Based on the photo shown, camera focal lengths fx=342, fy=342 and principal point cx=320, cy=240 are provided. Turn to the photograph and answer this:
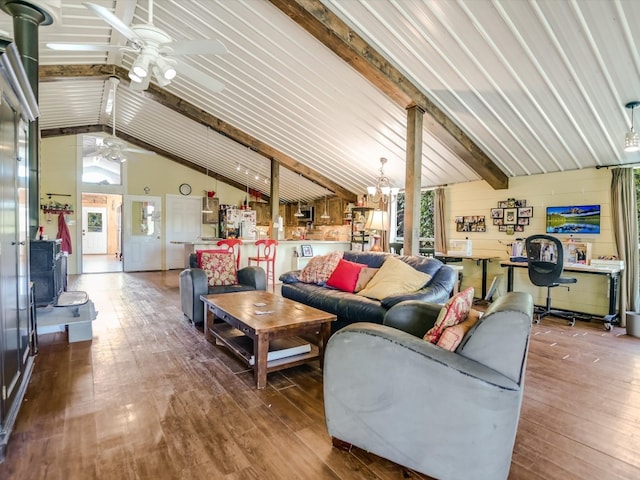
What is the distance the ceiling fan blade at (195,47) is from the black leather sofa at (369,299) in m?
2.50

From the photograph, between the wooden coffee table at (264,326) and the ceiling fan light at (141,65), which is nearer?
the wooden coffee table at (264,326)

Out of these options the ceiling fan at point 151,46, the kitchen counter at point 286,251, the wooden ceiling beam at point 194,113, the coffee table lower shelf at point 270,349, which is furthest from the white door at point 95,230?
the coffee table lower shelf at point 270,349

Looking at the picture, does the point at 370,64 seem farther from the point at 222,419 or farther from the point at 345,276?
the point at 222,419

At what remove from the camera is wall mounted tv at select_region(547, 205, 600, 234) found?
4977 millimetres

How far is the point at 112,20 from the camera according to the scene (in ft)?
7.97

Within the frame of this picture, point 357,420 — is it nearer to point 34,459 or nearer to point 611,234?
point 34,459

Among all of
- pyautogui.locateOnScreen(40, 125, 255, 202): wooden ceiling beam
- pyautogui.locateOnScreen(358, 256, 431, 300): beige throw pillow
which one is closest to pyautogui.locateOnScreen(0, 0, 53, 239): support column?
pyautogui.locateOnScreen(358, 256, 431, 300): beige throw pillow

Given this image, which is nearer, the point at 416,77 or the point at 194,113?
the point at 416,77

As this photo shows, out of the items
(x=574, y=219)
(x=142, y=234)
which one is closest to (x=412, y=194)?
(x=574, y=219)

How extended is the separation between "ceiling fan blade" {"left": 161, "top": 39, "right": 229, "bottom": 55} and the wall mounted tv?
5.26 meters

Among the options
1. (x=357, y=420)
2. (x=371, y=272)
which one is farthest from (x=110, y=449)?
(x=371, y=272)

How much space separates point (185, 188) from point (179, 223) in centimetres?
103

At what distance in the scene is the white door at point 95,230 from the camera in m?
13.0

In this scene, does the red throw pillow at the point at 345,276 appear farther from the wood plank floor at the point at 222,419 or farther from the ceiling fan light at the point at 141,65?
the ceiling fan light at the point at 141,65
